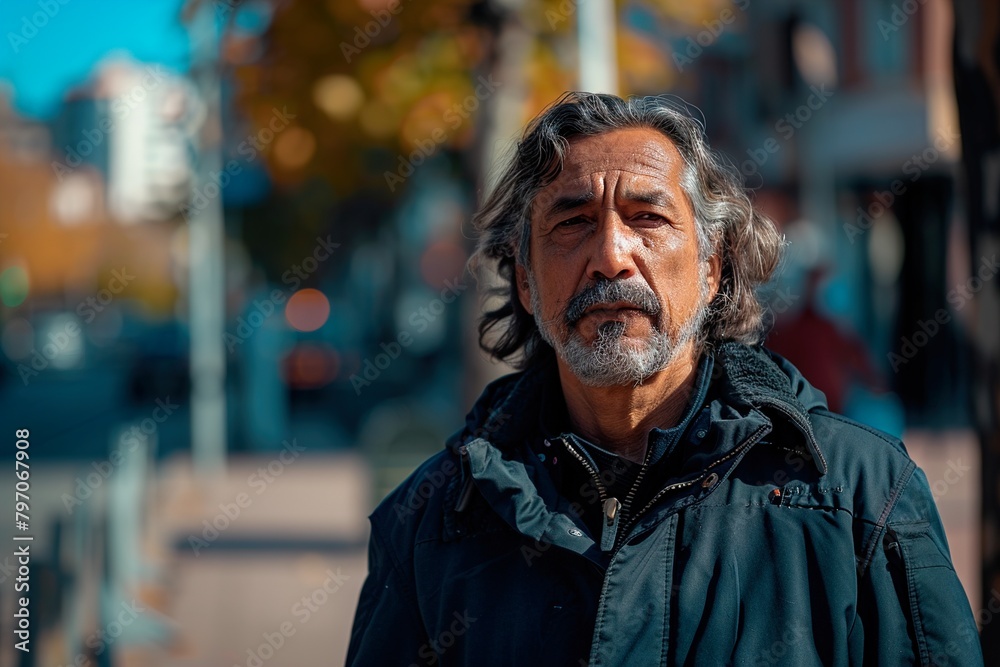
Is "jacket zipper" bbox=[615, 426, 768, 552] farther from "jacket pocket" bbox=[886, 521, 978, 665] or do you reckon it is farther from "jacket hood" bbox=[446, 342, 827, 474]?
"jacket pocket" bbox=[886, 521, 978, 665]

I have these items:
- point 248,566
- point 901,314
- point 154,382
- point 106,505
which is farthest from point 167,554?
point 154,382

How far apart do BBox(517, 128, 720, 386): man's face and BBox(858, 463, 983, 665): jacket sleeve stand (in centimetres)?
53

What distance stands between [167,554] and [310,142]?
4.13 meters

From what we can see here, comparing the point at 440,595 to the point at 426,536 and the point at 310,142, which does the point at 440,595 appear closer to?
the point at 426,536

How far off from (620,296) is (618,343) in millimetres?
90

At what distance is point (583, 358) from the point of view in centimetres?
215

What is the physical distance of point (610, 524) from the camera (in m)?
2.03

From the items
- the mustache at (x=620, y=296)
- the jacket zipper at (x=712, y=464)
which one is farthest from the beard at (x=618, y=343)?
the jacket zipper at (x=712, y=464)

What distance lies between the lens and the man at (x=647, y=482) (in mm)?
1863

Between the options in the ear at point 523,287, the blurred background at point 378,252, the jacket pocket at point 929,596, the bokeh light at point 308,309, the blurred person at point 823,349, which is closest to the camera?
the jacket pocket at point 929,596

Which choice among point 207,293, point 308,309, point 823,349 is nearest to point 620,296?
point 823,349

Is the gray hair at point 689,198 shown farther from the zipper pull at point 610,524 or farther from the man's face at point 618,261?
the zipper pull at point 610,524

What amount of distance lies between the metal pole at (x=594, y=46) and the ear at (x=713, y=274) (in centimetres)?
387

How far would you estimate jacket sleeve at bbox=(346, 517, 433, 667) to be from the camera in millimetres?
2139
